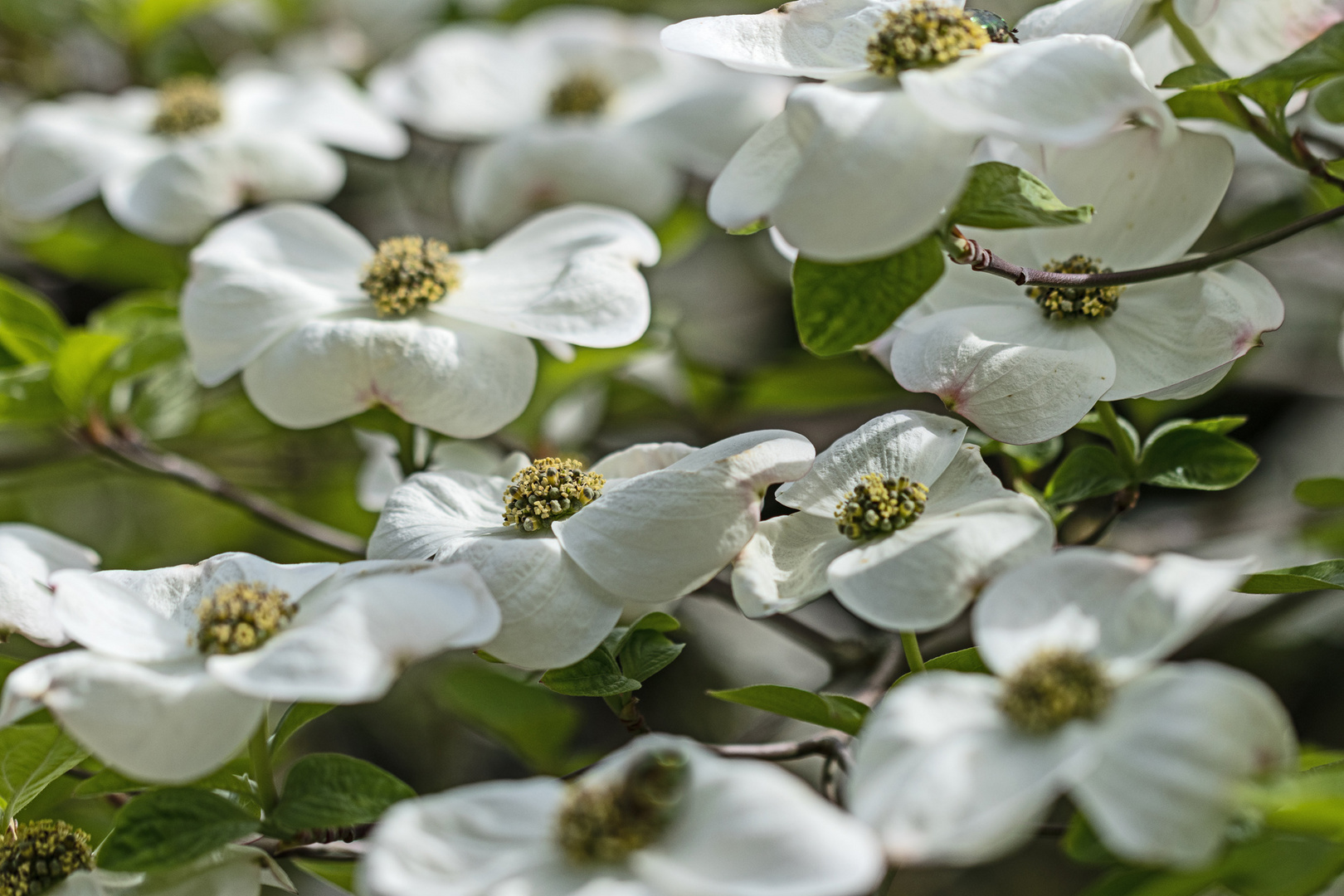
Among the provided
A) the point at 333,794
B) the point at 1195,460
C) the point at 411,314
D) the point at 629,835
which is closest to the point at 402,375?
the point at 411,314

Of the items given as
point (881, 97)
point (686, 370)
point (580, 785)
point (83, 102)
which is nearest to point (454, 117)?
point (686, 370)

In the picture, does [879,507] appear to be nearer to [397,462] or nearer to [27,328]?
[397,462]

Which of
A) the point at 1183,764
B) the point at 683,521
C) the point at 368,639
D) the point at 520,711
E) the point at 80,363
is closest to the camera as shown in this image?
the point at 1183,764

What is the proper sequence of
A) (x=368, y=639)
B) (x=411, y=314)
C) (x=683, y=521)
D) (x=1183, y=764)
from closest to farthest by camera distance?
(x=1183, y=764)
(x=368, y=639)
(x=683, y=521)
(x=411, y=314)

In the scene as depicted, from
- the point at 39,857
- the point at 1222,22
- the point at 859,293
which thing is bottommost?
the point at 39,857

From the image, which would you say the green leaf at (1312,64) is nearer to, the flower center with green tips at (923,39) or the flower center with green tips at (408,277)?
the flower center with green tips at (923,39)

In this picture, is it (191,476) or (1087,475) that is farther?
(191,476)
